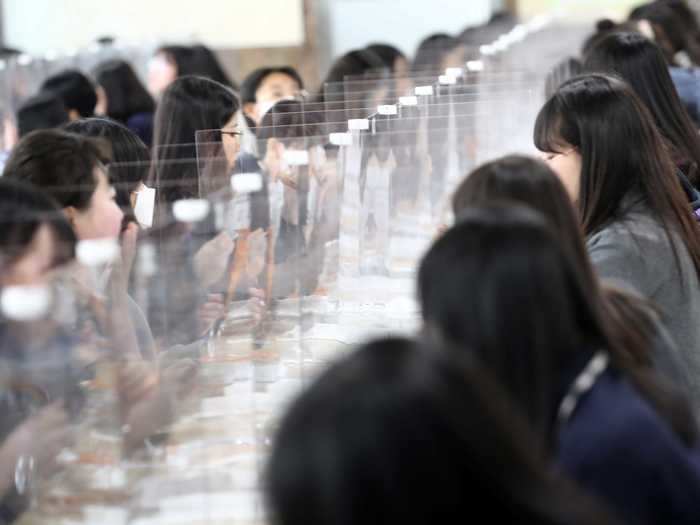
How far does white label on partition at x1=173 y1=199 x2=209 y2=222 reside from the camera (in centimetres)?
217

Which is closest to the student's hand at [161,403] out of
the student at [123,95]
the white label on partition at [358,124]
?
the white label on partition at [358,124]

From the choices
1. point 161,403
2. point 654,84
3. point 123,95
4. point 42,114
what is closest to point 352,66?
point 123,95

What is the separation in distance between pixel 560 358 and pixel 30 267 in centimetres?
75

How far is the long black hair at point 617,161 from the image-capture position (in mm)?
2746

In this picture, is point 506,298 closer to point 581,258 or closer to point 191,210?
point 581,258

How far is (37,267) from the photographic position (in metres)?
1.89

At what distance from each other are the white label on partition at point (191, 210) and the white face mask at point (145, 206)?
42 millimetres

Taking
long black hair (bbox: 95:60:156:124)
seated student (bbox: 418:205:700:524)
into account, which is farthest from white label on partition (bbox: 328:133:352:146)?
long black hair (bbox: 95:60:156:124)

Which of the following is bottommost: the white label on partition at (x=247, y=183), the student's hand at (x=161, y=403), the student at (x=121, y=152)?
the student's hand at (x=161, y=403)

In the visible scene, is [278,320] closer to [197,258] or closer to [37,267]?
[197,258]

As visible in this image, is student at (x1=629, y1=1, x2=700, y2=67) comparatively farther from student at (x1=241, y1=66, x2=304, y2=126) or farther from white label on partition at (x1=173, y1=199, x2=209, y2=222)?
white label on partition at (x1=173, y1=199, x2=209, y2=222)

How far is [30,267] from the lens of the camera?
1886 mm

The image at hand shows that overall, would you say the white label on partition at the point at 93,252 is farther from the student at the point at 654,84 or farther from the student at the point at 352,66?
the student at the point at 352,66

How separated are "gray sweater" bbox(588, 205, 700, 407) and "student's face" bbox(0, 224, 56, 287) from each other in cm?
119
